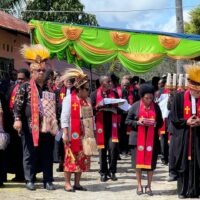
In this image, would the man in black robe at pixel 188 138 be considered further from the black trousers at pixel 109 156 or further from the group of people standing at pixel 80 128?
the black trousers at pixel 109 156

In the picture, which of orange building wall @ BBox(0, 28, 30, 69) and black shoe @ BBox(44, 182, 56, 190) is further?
orange building wall @ BBox(0, 28, 30, 69)

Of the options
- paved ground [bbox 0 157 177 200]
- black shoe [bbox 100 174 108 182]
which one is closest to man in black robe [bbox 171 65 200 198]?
paved ground [bbox 0 157 177 200]

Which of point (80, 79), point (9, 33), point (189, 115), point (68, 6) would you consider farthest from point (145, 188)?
point (68, 6)

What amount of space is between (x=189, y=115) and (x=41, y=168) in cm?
268

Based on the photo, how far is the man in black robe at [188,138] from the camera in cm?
779

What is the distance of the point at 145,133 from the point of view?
26.8 feet

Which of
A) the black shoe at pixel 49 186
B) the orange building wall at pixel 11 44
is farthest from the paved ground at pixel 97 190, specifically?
the orange building wall at pixel 11 44

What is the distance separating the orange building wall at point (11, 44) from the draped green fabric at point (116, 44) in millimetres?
6629

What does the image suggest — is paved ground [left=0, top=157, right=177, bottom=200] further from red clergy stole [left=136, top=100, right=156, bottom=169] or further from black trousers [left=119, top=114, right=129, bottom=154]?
black trousers [left=119, top=114, right=129, bottom=154]

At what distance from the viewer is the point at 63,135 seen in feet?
26.4

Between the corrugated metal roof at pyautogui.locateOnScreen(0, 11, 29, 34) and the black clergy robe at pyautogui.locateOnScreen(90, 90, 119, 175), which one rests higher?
the corrugated metal roof at pyautogui.locateOnScreen(0, 11, 29, 34)

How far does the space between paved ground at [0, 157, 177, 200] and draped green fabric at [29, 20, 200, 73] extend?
3.49 meters

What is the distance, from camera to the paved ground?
7859mm

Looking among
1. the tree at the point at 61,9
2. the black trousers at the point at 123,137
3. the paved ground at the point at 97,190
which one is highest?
the tree at the point at 61,9
